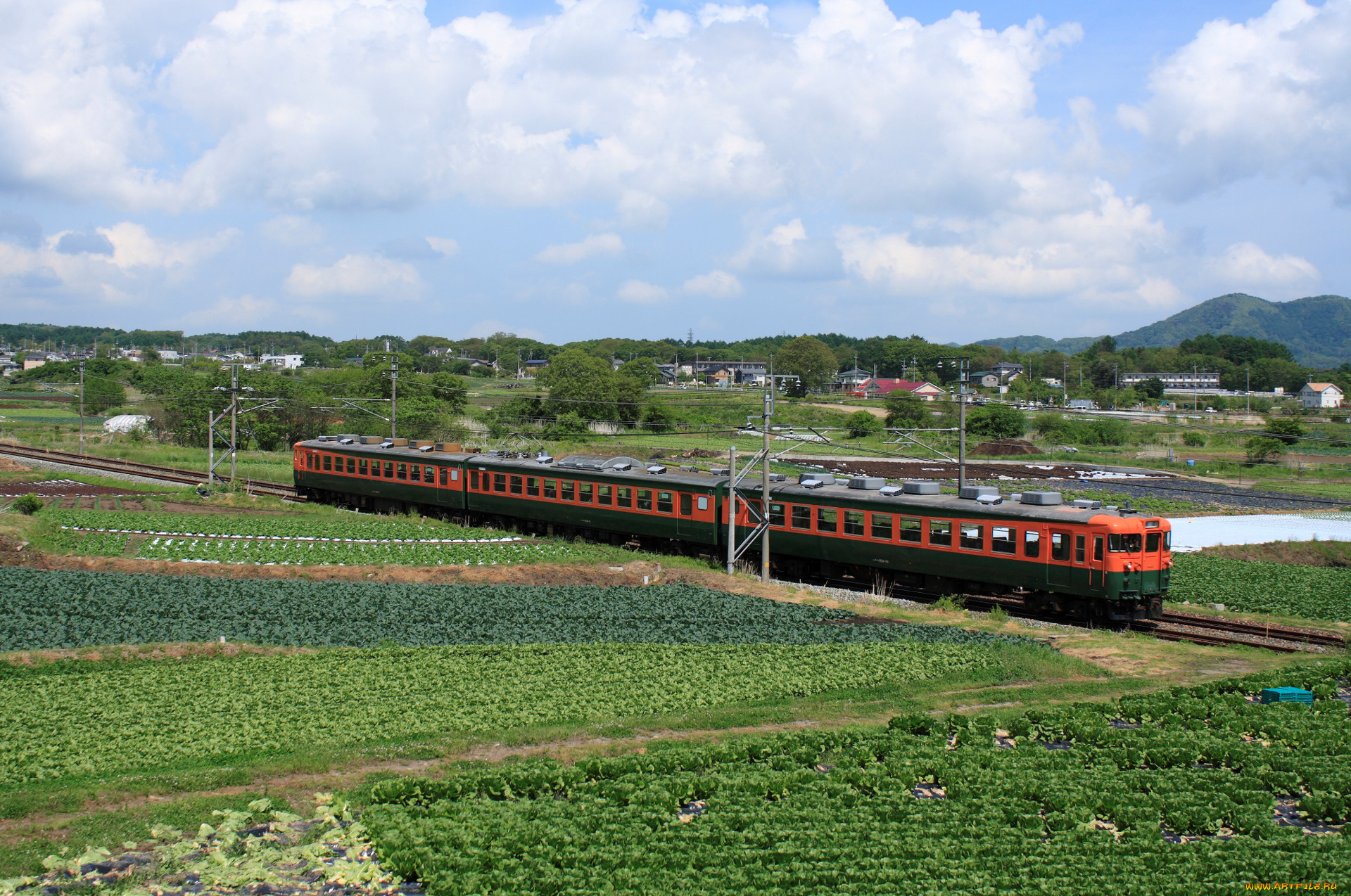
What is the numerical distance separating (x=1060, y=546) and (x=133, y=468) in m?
49.2

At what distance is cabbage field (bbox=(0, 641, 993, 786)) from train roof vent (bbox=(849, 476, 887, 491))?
7.73m

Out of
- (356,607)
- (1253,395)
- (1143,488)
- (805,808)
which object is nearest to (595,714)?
(805,808)

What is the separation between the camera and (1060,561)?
23.4 metres

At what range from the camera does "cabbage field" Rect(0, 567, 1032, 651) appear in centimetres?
2111

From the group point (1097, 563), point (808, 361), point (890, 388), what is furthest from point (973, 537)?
point (890, 388)

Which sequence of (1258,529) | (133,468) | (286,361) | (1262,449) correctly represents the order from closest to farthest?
(1258,529) < (133,468) < (1262,449) < (286,361)

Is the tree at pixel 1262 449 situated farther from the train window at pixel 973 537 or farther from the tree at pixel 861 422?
the train window at pixel 973 537

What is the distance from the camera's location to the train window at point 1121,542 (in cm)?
2248

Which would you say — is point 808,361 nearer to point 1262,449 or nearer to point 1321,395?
point 1262,449

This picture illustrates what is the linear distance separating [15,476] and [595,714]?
1840 inches

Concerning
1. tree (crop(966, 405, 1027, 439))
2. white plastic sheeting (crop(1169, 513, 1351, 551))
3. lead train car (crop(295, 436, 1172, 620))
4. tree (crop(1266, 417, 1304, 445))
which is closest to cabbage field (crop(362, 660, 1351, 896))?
lead train car (crop(295, 436, 1172, 620))

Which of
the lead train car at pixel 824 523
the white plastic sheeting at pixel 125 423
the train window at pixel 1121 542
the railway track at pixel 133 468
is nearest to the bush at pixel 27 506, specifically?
the railway track at pixel 133 468

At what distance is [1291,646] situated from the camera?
21.6 metres

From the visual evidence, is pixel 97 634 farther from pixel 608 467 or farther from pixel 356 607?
pixel 608 467
